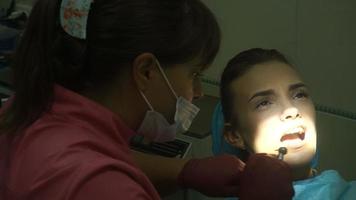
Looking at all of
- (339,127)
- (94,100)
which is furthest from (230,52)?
(94,100)

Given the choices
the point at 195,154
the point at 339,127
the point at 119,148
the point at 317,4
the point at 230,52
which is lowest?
the point at 195,154

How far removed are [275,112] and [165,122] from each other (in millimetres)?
375

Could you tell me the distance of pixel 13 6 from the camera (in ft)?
8.21

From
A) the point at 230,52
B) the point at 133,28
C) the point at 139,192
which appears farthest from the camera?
the point at 230,52

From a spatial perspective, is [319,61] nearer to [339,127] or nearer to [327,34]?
[327,34]

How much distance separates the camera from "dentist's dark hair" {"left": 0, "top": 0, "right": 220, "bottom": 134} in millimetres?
993

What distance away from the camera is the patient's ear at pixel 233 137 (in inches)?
60.2

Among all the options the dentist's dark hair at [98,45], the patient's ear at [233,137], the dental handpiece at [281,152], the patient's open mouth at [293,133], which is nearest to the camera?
the dentist's dark hair at [98,45]

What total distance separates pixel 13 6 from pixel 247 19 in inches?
49.5

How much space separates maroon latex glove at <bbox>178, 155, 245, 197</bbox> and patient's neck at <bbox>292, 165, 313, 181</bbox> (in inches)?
9.0

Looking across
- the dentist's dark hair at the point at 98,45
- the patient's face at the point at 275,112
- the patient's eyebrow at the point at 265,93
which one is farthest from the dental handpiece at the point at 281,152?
the dentist's dark hair at the point at 98,45

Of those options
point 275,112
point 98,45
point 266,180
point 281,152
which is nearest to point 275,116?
point 275,112

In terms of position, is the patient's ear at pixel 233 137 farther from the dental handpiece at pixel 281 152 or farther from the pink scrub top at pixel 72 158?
the pink scrub top at pixel 72 158

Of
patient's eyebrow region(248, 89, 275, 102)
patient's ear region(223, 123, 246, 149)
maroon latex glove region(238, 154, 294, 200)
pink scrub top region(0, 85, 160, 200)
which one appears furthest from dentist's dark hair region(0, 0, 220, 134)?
patient's ear region(223, 123, 246, 149)
